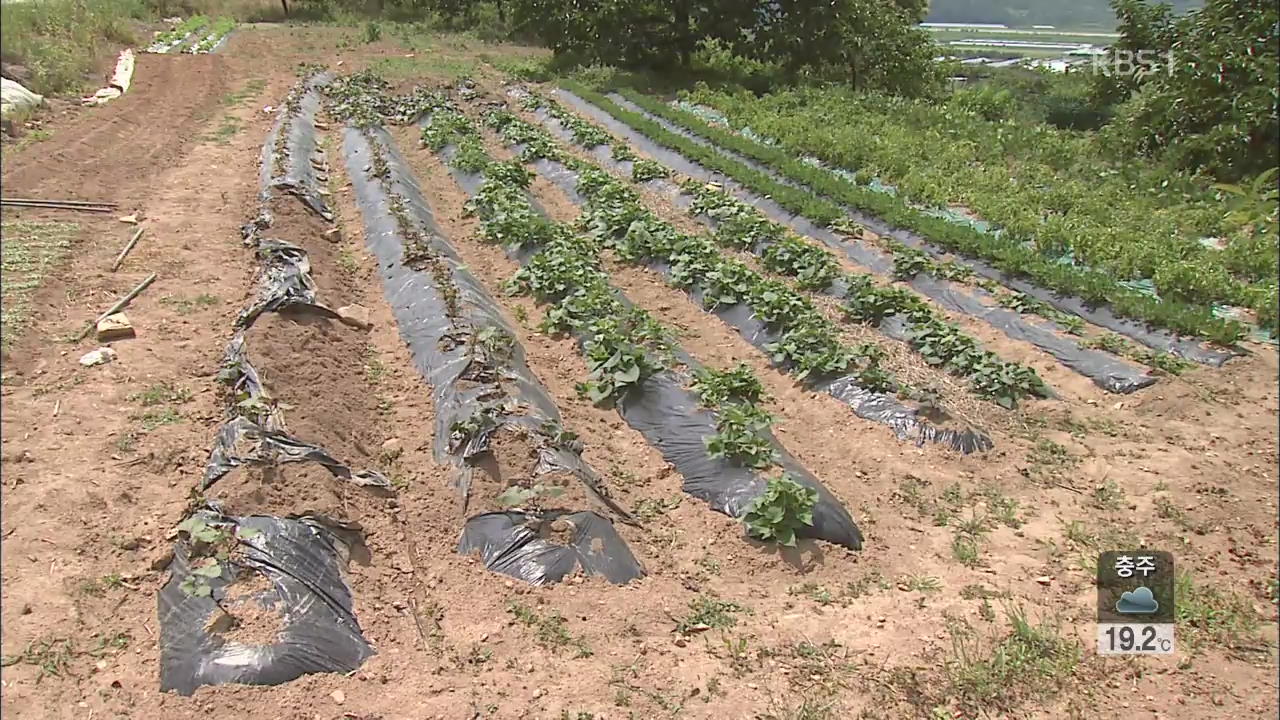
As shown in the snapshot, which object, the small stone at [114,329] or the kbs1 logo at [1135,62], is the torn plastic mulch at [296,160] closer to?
the small stone at [114,329]

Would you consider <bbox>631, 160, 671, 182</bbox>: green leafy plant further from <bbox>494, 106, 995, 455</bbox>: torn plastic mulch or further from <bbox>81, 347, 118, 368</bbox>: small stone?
<bbox>81, 347, 118, 368</bbox>: small stone

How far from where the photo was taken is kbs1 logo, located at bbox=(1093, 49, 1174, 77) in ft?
42.6

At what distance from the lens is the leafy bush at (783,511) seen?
476 centimetres

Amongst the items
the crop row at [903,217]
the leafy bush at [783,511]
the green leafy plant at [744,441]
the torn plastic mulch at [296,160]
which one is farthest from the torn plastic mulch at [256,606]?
the crop row at [903,217]

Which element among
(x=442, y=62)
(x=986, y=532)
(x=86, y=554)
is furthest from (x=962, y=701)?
(x=442, y=62)

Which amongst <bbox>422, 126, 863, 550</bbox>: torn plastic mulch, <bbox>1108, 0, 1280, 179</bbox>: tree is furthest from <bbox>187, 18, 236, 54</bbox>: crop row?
<bbox>1108, 0, 1280, 179</bbox>: tree

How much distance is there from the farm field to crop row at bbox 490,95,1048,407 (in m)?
0.05

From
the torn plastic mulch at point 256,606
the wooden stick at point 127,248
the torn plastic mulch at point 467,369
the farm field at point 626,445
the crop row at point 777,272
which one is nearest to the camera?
the torn plastic mulch at point 256,606

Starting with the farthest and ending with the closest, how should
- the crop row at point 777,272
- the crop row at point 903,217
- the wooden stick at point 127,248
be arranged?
the wooden stick at point 127,248
the crop row at point 903,217
the crop row at point 777,272

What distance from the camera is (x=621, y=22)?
813 inches

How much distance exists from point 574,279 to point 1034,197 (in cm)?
639

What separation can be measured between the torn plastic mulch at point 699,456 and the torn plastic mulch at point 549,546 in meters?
0.88
